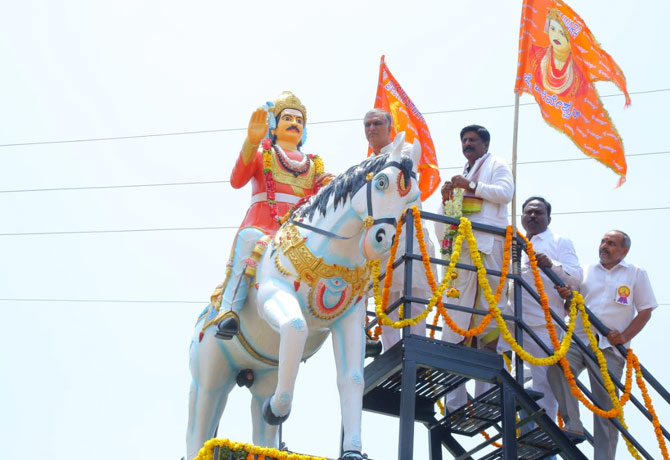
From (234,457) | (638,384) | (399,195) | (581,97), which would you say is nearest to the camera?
(234,457)

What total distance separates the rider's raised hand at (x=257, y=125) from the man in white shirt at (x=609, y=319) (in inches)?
143

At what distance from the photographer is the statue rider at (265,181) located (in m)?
9.98

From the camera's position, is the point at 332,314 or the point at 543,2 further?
the point at 543,2

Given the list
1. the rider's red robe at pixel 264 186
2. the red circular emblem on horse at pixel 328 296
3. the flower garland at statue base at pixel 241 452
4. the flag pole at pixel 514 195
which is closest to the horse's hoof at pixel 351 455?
the flower garland at statue base at pixel 241 452

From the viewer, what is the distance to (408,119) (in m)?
13.2

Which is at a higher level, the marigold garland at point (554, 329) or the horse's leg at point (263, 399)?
the marigold garland at point (554, 329)

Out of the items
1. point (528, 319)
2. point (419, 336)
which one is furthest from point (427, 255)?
point (528, 319)

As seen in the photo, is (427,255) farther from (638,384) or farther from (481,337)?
(638,384)

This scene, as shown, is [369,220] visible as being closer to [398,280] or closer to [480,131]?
[398,280]

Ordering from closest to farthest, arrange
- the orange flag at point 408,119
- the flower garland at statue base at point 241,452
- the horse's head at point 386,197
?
the flower garland at statue base at point 241,452
the horse's head at point 386,197
the orange flag at point 408,119

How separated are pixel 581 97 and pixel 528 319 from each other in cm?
277

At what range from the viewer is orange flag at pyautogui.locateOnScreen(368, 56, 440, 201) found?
42.8 ft

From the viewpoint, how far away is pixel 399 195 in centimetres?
922

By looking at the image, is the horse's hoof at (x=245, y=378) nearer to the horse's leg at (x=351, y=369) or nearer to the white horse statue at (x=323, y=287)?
the white horse statue at (x=323, y=287)
